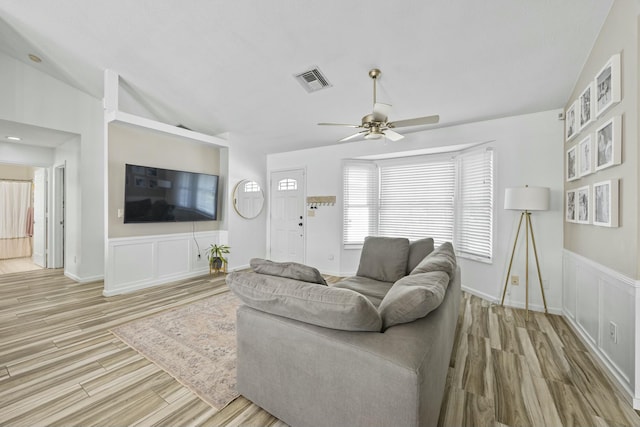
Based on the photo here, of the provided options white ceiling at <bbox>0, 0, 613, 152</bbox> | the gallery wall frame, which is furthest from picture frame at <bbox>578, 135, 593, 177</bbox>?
white ceiling at <bbox>0, 0, 613, 152</bbox>

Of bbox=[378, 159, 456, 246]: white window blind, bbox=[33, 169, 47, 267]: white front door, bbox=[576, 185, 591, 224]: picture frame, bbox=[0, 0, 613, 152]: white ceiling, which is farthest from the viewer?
bbox=[33, 169, 47, 267]: white front door

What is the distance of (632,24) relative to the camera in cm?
181

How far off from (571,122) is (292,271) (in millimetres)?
3388

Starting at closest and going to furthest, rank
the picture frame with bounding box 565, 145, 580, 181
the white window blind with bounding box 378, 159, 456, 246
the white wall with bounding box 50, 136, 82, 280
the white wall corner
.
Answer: the picture frame with bounding box 565, 145, 580, 181
the white wall corner
the white window blind with bounding box 378, 159, 456, 246
the white wall with bounding box 50, 136, 82, 280

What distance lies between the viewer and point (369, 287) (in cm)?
291

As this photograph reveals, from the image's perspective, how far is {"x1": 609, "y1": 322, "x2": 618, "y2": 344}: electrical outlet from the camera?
204 cm

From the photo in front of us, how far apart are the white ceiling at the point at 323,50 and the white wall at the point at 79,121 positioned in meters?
0.26

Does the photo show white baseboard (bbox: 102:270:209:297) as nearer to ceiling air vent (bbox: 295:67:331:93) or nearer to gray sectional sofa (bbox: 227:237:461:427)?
gray sectional sofa (bbox: 227:237:461:427)

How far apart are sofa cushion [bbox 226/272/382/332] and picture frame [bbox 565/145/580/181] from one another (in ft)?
9.31

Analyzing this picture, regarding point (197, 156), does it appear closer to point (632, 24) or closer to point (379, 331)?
point (379, 331)

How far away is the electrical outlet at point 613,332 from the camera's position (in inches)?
80.3

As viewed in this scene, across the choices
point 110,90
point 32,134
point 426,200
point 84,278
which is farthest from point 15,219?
point 426,200

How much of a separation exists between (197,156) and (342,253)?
3180 mm

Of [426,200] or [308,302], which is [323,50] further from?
[426,200]
